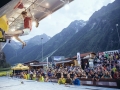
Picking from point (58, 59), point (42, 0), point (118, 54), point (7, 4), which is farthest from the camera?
point (58, 59)

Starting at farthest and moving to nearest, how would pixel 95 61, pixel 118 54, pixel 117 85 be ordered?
1. pixel 95 61
2. pixel 118 54
3. pixel 117 85

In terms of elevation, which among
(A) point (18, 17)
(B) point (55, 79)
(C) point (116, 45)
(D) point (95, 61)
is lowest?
(B) point (55, 79)

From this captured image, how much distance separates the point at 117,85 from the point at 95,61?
16.8 meters

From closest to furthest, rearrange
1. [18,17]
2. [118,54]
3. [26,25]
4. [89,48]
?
1. [26,25]
2. [18,17]
3. [118,54]
4. [89,48]

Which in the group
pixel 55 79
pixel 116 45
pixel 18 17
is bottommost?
pixel 55 79

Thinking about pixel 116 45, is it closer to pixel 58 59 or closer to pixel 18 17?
pixel 58 59

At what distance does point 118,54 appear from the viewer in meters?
22.6

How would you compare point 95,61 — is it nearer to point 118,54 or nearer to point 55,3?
point 118,54

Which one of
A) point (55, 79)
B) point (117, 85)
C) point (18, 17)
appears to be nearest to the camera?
point (18, 17)

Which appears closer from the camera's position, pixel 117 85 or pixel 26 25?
pixel 26 25

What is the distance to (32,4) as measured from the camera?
590 cm

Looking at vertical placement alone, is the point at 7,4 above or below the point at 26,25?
below

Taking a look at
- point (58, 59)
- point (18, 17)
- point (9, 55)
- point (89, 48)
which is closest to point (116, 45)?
point (89, 48)

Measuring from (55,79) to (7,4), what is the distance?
15327mm
